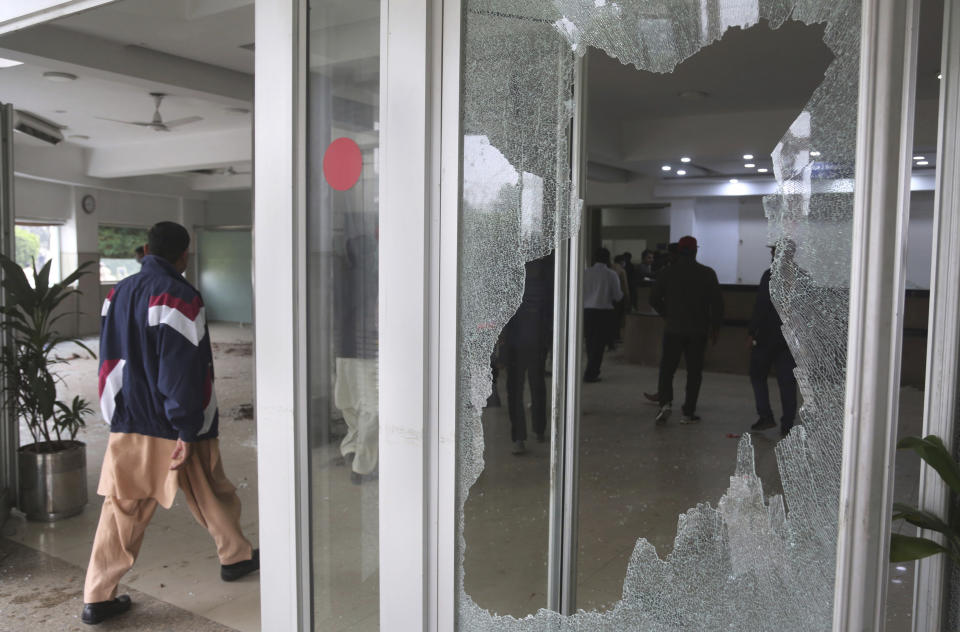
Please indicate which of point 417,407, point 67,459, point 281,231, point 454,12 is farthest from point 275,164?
point 67,459

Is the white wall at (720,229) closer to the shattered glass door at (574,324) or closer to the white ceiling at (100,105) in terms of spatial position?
the white ceiling at (100,105)

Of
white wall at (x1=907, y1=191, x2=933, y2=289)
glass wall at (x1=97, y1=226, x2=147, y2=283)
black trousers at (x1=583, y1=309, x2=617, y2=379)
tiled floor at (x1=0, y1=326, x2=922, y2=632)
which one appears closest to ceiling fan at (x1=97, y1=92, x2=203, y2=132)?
tiled floor at (x1=0, y1=326, x2=922, y2=632)

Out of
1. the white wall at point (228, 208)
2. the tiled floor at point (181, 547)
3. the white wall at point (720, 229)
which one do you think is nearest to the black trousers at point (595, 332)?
the tiled floor at point (181, 547)

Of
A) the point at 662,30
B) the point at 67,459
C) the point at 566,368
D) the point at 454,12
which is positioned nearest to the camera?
the point at 662,30

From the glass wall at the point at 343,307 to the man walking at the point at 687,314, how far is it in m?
3.41

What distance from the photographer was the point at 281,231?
2217mm

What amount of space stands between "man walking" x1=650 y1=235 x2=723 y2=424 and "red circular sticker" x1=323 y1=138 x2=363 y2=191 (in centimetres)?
342

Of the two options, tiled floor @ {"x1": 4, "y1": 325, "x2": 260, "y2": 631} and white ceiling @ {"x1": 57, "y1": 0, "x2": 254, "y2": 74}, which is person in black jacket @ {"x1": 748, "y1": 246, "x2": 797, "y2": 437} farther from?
white ceiling @ {"x1": 57, "y1": 0, "x2": 254, "y2": 74}

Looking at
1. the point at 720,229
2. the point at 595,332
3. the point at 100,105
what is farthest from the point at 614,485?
the point at 720,229

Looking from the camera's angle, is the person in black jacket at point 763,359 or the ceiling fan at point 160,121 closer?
the person in black jacket at point 763,359

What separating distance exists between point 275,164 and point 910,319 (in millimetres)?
6621

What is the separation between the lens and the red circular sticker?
2.13m

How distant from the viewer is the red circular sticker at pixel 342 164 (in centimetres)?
213

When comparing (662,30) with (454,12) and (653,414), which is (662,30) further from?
(653,414)
